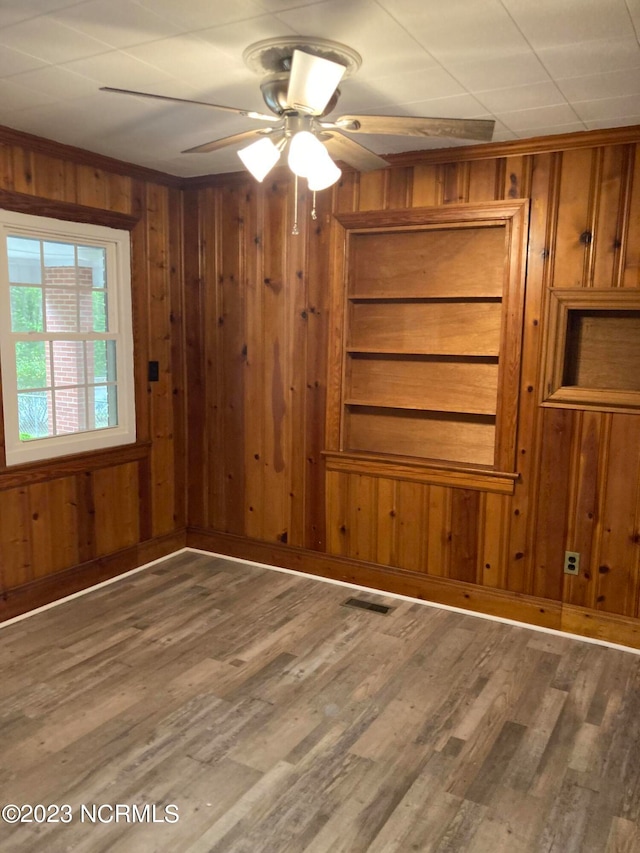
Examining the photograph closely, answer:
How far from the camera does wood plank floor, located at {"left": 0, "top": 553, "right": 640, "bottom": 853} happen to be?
210 cm

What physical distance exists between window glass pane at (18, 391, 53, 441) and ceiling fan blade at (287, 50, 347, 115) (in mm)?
2280

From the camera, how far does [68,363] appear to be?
385 centimetres

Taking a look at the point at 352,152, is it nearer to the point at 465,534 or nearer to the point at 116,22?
the point at 116,22

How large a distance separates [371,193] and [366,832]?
10.0ft

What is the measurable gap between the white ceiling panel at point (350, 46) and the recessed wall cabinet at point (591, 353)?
0.82 meters

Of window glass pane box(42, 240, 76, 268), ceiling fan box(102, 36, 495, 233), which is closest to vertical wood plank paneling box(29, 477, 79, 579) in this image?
window glass pane box(42, 240, 76, 268)

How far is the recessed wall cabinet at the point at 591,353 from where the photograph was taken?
322 centimetres

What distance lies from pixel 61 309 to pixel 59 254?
11.8 inches

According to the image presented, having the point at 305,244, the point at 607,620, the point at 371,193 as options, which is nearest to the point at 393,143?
the point at 371,193

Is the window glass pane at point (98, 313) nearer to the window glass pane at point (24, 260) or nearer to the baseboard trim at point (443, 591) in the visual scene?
the window glass pane at point (24, 260)

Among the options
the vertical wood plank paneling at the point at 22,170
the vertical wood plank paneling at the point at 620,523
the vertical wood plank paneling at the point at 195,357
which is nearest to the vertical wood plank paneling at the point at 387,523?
the vertical wood plank paneling at the point at 620,523

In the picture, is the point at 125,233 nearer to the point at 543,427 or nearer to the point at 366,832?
the point at 543,427

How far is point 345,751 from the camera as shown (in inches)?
97.2

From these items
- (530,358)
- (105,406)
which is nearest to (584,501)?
(530,358)
